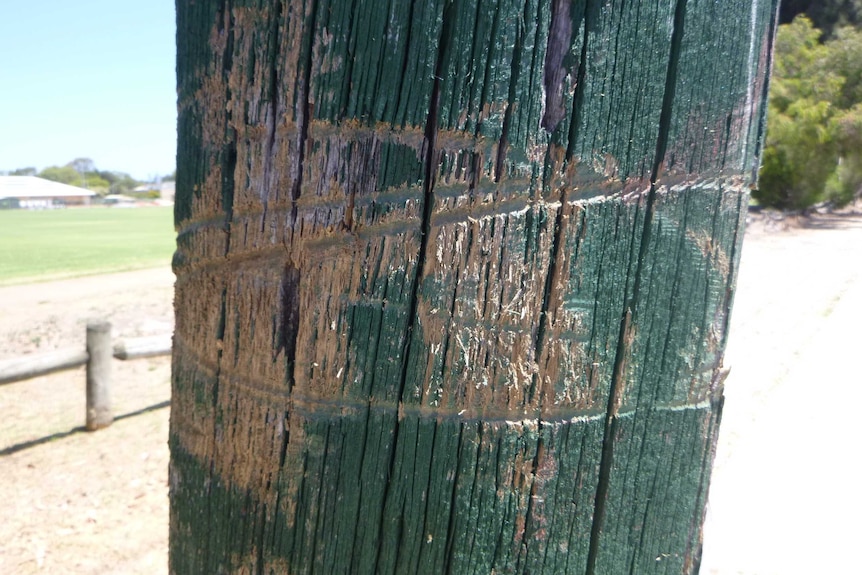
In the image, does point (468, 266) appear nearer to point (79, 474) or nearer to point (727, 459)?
point (727, 459)

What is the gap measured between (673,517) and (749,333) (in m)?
7.74

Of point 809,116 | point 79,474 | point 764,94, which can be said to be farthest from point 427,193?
point 809,116

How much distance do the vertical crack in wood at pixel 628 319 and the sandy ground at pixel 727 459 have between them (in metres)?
0.81

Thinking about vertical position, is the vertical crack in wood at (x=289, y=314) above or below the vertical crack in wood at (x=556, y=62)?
below

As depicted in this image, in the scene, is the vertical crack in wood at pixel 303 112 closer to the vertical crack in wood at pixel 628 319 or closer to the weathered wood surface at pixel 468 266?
the weathered wood surface at pixel 468 266

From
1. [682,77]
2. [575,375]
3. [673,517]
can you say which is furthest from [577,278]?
[673,517]

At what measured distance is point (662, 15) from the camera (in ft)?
2.91

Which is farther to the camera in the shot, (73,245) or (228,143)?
(73,245)

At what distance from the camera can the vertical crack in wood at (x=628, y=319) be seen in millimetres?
900

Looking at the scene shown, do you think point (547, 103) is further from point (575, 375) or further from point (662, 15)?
point (575, 375)

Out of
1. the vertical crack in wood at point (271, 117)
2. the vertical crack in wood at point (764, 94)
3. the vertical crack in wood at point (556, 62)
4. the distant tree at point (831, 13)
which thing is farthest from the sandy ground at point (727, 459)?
the distant tree at point (831, 13)

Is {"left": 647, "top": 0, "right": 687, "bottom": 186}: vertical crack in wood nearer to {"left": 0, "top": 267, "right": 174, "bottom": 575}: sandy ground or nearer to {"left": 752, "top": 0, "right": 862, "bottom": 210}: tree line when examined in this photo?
{"left": 0, "top": 267, "right": 174, "bottom": 575}: sandy ground

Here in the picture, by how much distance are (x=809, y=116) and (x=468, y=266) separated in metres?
23.3

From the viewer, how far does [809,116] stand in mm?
20625
